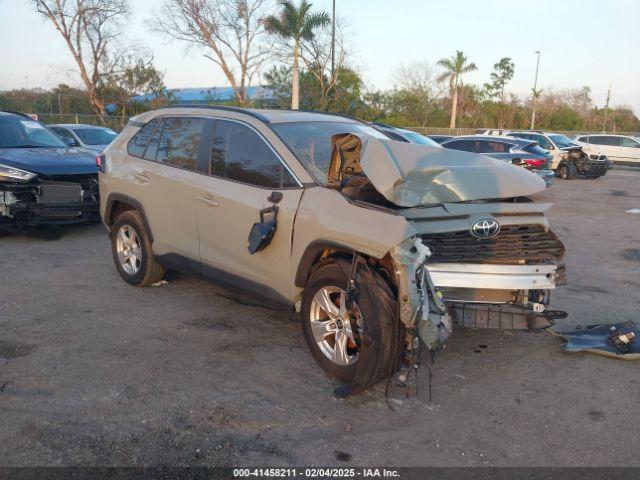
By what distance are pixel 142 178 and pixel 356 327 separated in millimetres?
2999

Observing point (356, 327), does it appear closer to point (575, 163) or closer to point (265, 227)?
point (265, 227)

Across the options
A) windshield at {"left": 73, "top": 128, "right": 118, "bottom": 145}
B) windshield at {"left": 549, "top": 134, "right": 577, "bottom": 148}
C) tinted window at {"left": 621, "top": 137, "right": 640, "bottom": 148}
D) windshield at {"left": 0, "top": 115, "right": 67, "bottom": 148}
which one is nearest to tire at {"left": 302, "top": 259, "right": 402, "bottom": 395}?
windshield at {"left": 0, "top": 115, "right": 67, "bottom": 148}

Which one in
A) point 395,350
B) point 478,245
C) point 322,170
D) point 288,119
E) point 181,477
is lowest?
point 181,477

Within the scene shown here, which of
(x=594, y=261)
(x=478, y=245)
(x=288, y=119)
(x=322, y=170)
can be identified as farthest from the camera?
(x=594, y=261)

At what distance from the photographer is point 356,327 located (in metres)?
3.88

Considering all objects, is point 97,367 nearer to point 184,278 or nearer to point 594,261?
point 184,278

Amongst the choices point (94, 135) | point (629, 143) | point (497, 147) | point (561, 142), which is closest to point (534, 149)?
point (497, 147)

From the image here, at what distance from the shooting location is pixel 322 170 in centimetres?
447

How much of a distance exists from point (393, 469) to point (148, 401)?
5.41 feet

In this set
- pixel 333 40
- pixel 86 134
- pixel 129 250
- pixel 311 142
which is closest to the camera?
pixel 311 142

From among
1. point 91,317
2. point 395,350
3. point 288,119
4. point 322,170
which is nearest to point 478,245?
point 395,350

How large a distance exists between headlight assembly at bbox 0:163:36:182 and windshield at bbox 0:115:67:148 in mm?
1154

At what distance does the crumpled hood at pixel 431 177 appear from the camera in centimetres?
393

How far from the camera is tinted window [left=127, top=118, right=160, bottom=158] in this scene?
19.4 feet
